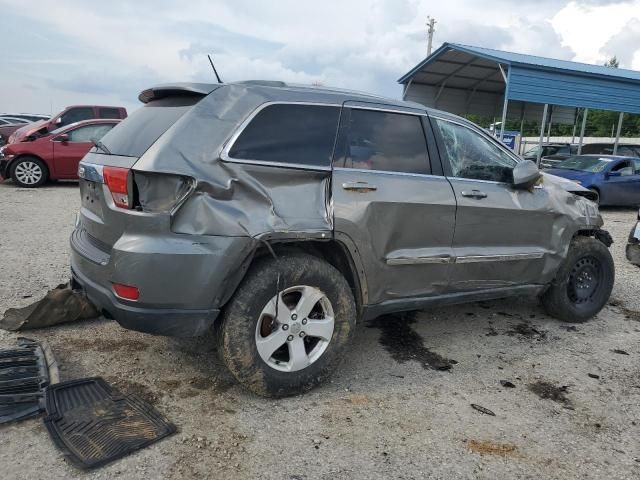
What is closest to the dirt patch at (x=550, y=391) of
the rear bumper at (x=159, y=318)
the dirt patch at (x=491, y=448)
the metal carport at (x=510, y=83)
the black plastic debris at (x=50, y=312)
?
the dirt patch at (x=491, y=448)

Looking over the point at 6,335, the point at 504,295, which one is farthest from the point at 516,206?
the point at 6,335

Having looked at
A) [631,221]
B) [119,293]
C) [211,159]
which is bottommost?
[631,221]

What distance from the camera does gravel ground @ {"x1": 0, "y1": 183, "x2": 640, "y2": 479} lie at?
2.60 meters

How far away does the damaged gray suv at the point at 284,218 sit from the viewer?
9.25ft

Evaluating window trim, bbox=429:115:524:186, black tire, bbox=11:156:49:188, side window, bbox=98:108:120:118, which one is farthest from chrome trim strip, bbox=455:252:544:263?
side window, bbox=98:108:120:118

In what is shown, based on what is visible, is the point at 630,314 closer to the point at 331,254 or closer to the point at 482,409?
the point at 482,409

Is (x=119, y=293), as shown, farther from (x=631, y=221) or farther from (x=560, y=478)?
(x=631, y=221)

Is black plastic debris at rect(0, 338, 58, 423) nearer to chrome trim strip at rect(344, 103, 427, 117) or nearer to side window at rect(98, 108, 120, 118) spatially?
chrome trim strip at rect(344, 103, 427, 117)

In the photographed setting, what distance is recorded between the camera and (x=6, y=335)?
3799 mm

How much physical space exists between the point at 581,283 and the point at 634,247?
10.4ft

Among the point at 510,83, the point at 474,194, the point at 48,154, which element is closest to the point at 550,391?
the point at 474,194

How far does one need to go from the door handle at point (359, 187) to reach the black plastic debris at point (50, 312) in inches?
84.4

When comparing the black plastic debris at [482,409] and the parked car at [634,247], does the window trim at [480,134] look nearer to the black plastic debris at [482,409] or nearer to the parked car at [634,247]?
the black plastic debris at [482,409]

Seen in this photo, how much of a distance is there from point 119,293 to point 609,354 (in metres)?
3.70
